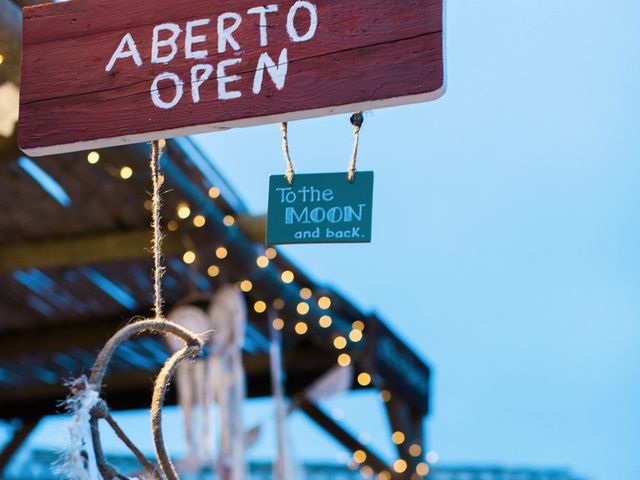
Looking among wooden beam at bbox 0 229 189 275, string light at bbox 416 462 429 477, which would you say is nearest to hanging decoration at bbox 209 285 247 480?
wooden beam at bbox 0 229 189 275

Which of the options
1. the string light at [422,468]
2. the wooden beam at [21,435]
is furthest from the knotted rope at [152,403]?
the wooden beam at [21,435]

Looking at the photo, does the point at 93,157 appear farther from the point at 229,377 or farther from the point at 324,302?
the point at 324,302

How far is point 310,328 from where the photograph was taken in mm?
6445

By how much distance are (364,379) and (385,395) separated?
7.1 inches

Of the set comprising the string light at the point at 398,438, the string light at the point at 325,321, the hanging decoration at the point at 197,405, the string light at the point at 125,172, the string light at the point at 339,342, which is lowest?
the string light at the point at 398,438

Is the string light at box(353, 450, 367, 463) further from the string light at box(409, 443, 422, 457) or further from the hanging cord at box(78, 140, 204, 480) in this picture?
the hanging cord at box(78, 140, 204, 480)

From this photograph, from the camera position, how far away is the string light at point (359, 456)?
7.71m

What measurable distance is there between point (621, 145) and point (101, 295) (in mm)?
18132

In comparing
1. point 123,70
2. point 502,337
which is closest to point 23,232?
point 123,70

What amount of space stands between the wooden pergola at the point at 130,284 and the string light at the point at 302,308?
0.08 ft

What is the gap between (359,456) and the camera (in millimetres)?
7723

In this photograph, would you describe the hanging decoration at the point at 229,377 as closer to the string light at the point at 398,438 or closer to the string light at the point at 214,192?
the string light at the point at 214,192

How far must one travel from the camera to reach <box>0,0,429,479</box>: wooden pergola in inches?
196

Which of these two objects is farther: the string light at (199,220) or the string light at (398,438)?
the string light at (398,438)
